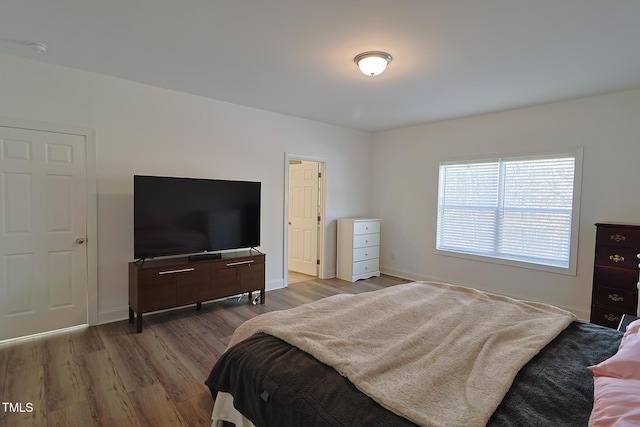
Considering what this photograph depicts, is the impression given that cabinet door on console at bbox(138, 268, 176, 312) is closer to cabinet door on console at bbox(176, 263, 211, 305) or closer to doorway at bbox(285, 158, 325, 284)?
cabinet door on console at bbox(176, 263, 211, 305)

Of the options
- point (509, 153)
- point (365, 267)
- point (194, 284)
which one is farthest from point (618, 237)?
point (194, 284)

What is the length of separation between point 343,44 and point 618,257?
3.38 m

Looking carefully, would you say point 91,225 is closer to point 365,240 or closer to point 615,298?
point 365,240

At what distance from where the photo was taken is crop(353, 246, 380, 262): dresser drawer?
534 centimetres

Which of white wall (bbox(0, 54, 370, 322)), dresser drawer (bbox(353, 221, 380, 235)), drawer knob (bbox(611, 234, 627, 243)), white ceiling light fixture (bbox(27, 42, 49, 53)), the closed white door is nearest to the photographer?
white ceiling light fixture (bbox(27, 42, 49, 53))

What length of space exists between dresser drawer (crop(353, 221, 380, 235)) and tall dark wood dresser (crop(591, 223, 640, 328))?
2964mm

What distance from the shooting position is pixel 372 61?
2688 mm

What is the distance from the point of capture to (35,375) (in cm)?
242

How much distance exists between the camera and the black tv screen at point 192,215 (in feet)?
10.8

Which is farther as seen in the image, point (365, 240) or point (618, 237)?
point (365, 240)

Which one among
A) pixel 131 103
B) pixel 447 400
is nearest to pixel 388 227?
pixel 131 103

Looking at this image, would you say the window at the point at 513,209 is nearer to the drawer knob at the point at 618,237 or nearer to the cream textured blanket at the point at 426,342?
the drawer knob at the point at 618,237

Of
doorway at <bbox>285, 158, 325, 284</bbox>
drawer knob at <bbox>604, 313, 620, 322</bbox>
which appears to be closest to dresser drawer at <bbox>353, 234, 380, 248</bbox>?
doorway at <bbox>285, 158, 325, 284</bbox>

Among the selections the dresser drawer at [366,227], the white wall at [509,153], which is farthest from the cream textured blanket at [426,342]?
the dresser drawer at [366,227]
